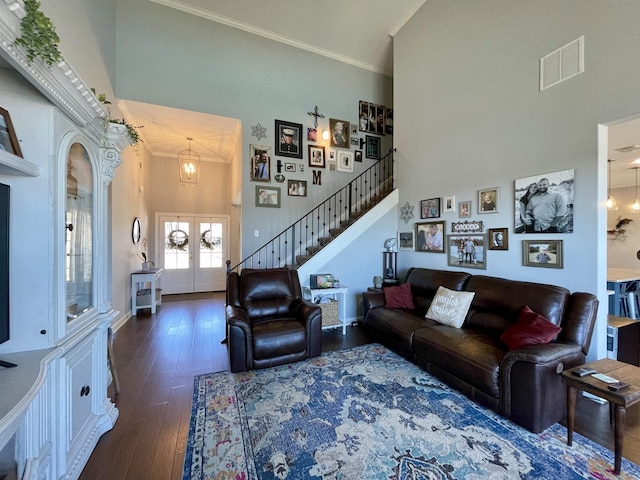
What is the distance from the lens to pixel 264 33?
4.84 meters

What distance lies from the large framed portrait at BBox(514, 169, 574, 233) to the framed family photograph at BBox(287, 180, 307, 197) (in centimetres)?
343

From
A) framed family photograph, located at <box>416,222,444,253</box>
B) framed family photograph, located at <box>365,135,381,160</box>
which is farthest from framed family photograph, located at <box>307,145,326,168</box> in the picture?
framed family photograph, located at <box>416,222,444,253</box>

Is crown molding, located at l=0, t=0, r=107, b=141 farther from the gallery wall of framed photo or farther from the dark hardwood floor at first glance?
the gallery wall of framed photo

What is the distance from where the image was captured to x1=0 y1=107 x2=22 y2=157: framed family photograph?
1224mm

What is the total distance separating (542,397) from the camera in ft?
6.07

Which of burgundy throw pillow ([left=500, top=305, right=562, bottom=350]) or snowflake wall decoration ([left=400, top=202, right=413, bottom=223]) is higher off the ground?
snowflake wall decoration ([left=400, top=202, right=413, bottom=223])

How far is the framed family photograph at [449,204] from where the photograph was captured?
Answer: 3703 millimetres

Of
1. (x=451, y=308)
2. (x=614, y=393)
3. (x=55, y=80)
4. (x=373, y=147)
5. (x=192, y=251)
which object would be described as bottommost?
(x=614, y=393)

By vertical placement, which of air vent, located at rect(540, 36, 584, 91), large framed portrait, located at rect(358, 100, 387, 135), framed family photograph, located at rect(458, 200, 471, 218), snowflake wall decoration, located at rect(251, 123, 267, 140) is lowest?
framed family photograph, located at rect(458, 200, 471, 218)

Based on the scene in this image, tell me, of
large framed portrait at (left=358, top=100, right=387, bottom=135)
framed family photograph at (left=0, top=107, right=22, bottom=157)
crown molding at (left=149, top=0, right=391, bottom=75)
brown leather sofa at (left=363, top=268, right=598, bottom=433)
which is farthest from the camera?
large framed portrait at (left=358, top=100, right=387, bottom=135)

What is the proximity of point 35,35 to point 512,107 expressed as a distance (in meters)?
3.96

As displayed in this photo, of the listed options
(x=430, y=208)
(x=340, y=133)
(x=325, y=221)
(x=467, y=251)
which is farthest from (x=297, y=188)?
(x=467, y=251)

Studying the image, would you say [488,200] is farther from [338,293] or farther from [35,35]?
[35,35]

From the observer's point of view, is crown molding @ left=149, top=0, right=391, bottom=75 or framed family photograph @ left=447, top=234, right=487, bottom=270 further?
crown molding @ left=149, top=0, right=391, bottom=75
